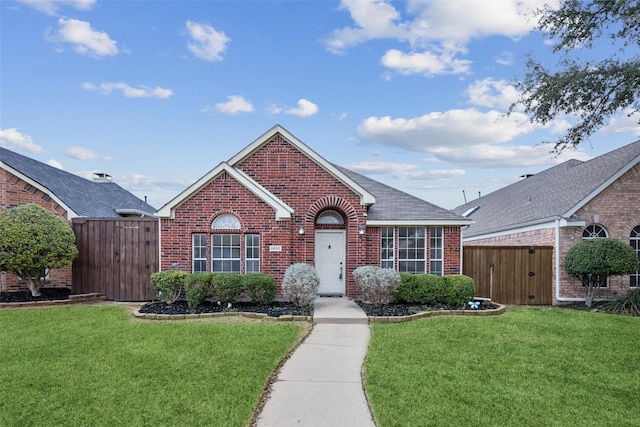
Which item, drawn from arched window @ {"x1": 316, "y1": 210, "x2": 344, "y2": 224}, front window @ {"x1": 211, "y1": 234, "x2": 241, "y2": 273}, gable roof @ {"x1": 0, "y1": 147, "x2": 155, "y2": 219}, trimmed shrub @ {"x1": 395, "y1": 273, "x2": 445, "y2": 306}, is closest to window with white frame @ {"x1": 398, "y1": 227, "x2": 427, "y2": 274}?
trimmed shrub @ {"x1": 395, "y1": 273, "x2": 445, "y2": 306}

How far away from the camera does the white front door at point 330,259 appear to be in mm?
14242

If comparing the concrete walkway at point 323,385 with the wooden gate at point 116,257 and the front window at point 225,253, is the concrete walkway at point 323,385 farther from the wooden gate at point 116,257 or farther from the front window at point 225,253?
the wooden gate at point 116,257

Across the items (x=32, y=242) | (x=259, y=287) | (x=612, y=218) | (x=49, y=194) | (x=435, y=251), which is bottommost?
(x=259, y=287)

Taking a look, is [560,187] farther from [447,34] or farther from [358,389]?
[358,389]

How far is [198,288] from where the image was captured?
37.1ft

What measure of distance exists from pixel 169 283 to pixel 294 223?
14.2 ft

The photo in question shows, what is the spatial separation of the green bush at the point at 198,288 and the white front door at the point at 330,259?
3978 millimetres

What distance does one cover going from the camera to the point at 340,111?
16297mm

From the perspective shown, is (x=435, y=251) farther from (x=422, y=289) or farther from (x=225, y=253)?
(x=225, y=253)

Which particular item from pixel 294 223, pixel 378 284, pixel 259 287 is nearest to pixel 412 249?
pixel 378 284

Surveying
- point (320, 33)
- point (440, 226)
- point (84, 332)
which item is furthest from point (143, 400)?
point (320, 33)

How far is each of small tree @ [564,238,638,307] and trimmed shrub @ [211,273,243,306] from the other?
1034cm

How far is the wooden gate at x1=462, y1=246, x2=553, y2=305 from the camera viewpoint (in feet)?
45.7

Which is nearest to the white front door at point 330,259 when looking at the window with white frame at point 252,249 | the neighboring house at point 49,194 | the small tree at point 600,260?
the window with white frame at point 252,249
